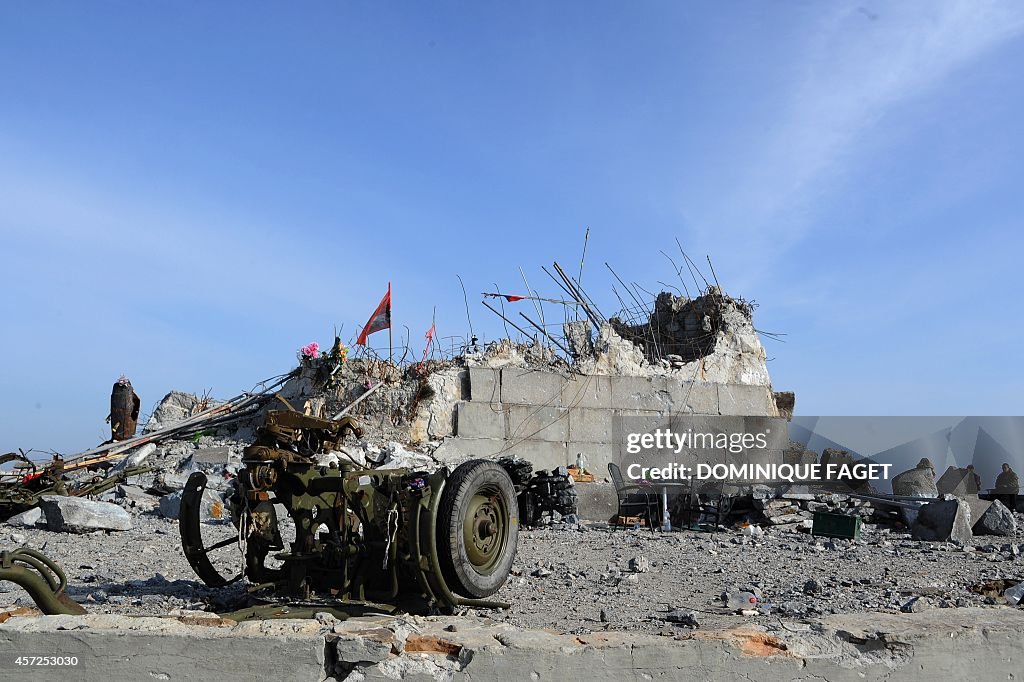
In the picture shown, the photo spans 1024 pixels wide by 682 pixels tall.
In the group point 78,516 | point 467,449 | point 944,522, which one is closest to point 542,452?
point 467,449

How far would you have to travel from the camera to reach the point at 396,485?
17.0 ft

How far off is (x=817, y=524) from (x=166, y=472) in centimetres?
971

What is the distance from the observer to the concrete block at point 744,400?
49.9ft

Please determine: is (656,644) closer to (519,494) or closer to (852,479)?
(519,494)

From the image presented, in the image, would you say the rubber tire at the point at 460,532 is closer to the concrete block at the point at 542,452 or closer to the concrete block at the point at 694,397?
the concrete block at the point at 542,452

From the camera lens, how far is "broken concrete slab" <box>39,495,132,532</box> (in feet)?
29.0

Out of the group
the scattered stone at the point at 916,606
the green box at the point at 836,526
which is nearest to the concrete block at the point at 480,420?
the green box at the point at 836,526

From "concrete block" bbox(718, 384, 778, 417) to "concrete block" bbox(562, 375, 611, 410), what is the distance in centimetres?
251

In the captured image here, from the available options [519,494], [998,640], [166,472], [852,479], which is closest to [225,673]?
[998,640]

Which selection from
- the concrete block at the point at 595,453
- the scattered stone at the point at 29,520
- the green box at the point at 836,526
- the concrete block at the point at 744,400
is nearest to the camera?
the scattered stone at the point at 29,520

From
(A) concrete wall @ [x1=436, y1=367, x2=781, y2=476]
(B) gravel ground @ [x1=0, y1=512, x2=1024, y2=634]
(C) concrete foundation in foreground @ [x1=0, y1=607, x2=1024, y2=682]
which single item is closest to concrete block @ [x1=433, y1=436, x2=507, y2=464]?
(A) concrete wall @ [x1=436, y1=367, x2=781, y2=476]

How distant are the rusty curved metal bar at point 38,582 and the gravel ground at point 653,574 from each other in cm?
92
